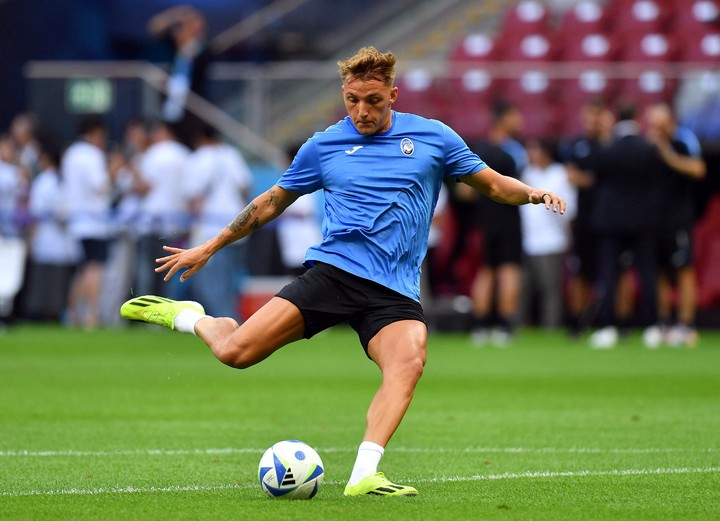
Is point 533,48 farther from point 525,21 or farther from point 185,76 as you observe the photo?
point 185,76

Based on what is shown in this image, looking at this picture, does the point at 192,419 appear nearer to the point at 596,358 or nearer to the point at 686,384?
the point at 686,384

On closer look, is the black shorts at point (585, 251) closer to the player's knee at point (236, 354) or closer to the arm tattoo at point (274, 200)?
the arm tattoo at point (274, 200)

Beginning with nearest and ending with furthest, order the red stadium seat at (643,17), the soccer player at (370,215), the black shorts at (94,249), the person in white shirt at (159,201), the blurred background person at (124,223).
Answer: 1. the soccer player at (370,215)
2. the person in white shirt at (159,201)
3. the black shorts at (94,249)
4. the blurred background person at (124,223)
5. the red stadium seat at (643,17)

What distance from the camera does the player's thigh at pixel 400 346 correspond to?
7035 millimetres

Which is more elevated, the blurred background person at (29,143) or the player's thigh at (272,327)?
the blurred background person at (29,143)

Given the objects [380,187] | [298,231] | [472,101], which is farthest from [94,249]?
[380,187]

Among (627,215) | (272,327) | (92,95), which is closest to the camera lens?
(272,327)

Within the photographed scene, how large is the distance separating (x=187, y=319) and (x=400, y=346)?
58.3 inches

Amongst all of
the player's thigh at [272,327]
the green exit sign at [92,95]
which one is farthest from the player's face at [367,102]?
the green exit sign at [92,95]

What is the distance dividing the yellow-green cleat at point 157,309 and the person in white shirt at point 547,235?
41.9ft

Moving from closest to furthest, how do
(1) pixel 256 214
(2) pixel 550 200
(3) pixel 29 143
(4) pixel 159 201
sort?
1. (2) pixel 550 200
2. (1) pixel 256 214
3. (4) pixel 159 201
4. (3) pixel 29 143

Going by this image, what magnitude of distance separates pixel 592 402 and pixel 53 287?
13.3m

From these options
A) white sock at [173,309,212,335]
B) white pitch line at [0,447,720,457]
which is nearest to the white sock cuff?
white sock at [173,309,212,335]

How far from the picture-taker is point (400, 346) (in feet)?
23.2
